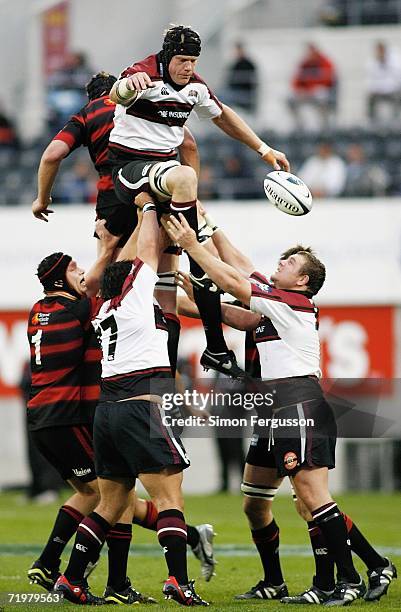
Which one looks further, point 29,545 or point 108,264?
point 29,545

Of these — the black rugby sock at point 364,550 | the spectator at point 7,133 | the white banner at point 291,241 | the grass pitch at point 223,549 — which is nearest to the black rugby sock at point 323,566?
the grass pitch at point 223,549

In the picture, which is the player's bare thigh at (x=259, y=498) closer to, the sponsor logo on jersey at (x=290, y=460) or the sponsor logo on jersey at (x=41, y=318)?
the sponsor logo on jersey at (x=290, y=460)

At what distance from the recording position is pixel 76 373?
30.3 ft

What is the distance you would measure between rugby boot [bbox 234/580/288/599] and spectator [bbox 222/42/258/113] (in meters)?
13.7

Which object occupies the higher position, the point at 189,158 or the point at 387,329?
the point at 189,158

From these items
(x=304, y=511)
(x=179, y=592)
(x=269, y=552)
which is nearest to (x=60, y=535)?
(x=269, y=552)

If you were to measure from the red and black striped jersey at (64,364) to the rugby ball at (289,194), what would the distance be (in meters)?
1.61

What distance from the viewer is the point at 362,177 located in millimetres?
19125

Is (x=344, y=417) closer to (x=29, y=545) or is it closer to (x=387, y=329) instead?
(x=29, y=545)

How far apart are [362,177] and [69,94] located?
5.08 m

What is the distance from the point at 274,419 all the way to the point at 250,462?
2.11ft

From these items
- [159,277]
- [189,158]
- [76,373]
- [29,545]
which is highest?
[189,158]

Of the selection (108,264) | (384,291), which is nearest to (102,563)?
(108,264)

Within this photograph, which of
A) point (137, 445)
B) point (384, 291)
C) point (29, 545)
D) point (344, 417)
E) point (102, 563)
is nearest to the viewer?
point (137, 445)
